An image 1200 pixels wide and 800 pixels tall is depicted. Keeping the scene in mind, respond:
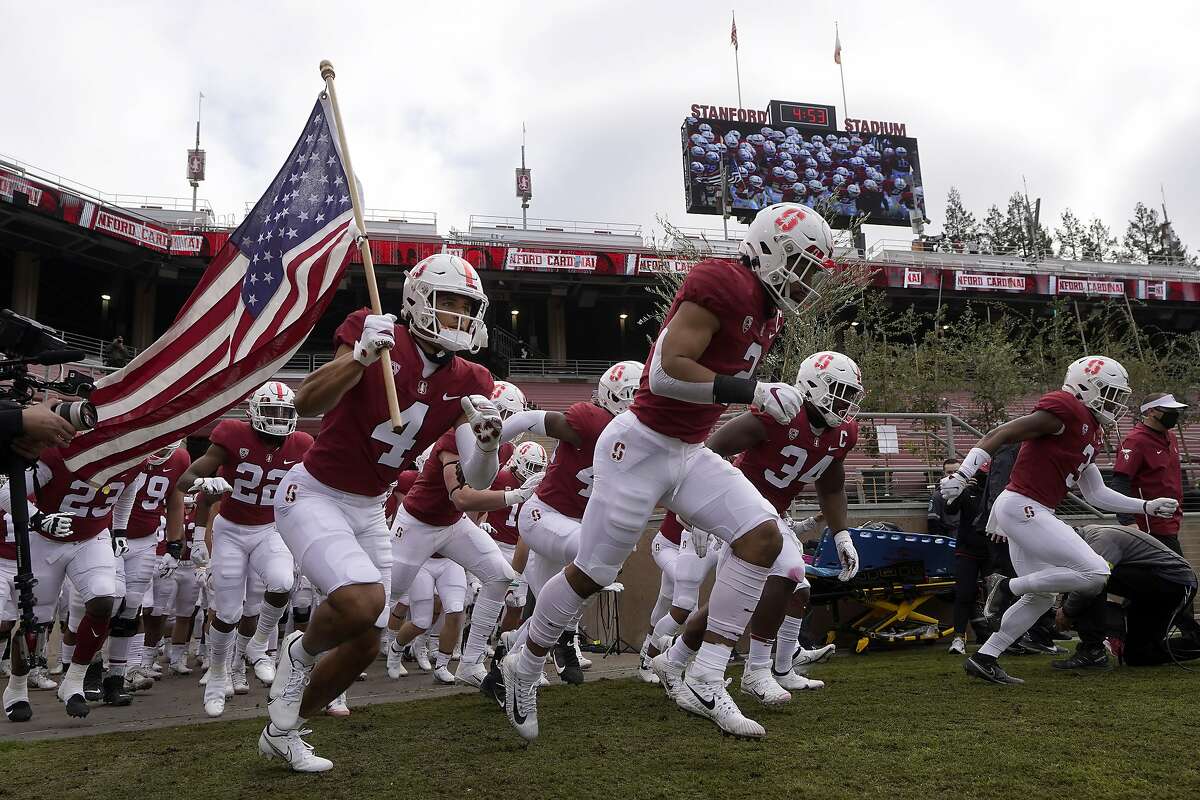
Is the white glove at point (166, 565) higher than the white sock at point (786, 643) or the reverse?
higher

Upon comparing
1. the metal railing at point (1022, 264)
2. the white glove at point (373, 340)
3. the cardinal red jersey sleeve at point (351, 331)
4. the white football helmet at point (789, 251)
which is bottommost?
the white glove at point (373, 340)

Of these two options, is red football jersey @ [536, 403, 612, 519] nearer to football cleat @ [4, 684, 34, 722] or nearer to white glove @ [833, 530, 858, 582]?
white glove @ [833, 530, 858, 582]

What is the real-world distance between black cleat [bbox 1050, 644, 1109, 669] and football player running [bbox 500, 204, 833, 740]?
3.79m

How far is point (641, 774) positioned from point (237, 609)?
453 centimetres

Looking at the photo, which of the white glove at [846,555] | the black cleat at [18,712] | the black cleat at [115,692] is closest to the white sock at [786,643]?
the white glove at [846,555]

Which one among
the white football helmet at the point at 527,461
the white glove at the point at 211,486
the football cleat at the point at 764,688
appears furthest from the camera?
the white football helmet at the point at 527,461

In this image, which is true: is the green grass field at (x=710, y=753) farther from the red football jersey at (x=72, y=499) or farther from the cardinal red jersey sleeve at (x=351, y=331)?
the cardinal red jersey sleeve at (x=351, y=331)

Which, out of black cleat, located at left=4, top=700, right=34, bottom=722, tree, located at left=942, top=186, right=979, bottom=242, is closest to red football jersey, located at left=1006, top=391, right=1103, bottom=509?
black cleat, located at left=4, top=700, right=34, bottom=722

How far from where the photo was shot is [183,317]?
5352 mm

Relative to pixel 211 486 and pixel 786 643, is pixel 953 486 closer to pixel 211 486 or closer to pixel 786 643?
pixel 786 643

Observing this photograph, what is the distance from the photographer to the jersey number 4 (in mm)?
4480

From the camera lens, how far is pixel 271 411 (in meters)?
7.25

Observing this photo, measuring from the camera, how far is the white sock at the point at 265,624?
22.6 feet

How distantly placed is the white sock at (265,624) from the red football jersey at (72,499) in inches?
52.2
